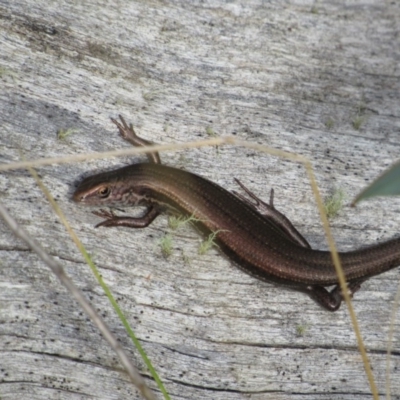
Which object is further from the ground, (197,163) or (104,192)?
(197,163)

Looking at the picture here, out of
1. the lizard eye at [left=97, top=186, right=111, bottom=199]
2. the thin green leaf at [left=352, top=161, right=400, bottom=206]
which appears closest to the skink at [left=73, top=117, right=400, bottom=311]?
the lizard eye at [left=97, top=186, right=111, bottom=199]

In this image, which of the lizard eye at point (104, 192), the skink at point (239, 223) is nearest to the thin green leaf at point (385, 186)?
the skink at point (239, 223)

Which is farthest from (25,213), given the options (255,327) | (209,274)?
(255,327)

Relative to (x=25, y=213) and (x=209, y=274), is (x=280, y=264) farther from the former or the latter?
(x=25, y=213)

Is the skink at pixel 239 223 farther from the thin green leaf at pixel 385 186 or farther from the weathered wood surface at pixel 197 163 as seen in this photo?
the thin green leaf at pixel 385 186

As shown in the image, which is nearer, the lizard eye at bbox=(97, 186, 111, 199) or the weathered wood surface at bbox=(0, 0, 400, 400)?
the weathered wood surface at bbox=(0, 0, 400, 400)

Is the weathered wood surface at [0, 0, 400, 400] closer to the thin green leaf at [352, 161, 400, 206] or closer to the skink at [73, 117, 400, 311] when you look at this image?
the skink at [73, 117, 400, 311]

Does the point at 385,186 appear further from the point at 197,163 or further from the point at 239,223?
the point at 197,163

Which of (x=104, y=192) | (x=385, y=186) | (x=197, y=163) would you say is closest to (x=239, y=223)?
(x=197, y=163)
